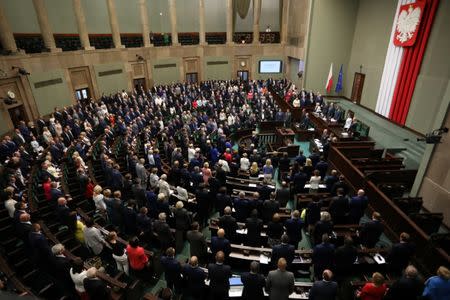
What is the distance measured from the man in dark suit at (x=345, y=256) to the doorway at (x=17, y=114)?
575 inches

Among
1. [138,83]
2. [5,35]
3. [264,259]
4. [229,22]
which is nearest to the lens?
[264,259]

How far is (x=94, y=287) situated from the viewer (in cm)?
412

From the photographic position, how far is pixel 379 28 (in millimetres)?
16141

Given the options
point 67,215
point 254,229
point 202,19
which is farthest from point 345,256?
point 202,19

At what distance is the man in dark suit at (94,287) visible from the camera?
13.5 ft

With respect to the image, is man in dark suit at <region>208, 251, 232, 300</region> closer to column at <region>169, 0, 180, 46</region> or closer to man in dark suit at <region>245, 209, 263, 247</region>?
man in dark suit at <region>245, 209, 263, 247</region>

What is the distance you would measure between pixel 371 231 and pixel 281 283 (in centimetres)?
272

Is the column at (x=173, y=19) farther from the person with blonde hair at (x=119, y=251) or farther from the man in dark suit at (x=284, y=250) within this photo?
the man in dark suit at (x=284, y=250)

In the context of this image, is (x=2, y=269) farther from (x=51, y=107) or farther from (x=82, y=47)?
(x=82, y=47)

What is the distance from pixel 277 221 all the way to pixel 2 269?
5.38m

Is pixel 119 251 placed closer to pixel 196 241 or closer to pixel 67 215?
pixel 196 241

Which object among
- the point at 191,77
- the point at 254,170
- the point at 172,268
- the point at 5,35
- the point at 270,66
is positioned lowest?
the point at 254,170

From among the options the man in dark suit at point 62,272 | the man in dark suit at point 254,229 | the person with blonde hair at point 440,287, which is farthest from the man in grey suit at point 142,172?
the person with blonde hair at point 440,287

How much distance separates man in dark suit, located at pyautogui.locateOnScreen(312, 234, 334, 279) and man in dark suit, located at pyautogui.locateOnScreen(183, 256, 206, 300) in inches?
84.5
